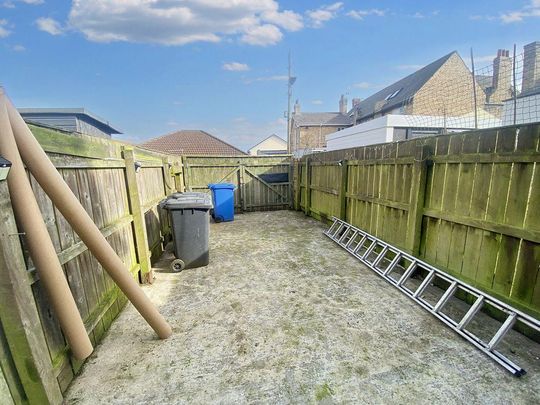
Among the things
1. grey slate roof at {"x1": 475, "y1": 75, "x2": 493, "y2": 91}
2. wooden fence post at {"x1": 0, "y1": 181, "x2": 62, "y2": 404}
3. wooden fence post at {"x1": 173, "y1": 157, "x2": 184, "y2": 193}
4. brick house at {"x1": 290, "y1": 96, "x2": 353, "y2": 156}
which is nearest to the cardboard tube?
wooden fence post at {"x1": 0, "y1": 181, "x2": 62, "y2": 404}

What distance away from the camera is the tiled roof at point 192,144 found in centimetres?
1756

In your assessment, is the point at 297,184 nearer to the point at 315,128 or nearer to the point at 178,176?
the point at 178,176

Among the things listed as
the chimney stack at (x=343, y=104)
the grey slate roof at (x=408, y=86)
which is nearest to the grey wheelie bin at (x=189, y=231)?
the grey slate roof at (x=408, y=86)

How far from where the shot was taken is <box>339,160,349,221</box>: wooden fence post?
5076 mm

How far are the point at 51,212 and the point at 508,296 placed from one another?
3880mm

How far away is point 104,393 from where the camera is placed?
164cm

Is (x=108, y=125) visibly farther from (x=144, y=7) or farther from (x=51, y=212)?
(x=51, y=212)

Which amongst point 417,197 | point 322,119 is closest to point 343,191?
point 417,197

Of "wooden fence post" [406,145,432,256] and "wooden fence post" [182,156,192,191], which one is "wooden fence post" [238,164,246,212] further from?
"wooden fence post" [406,145,432,256]

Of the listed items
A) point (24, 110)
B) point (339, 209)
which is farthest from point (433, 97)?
point (24, 110)

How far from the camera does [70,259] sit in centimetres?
177

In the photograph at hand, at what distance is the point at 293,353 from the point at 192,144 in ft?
59.3

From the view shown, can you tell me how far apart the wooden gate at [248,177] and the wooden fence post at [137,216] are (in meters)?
4.74

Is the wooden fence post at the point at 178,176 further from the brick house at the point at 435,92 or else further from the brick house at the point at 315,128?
the brick house at the point at 315,128
